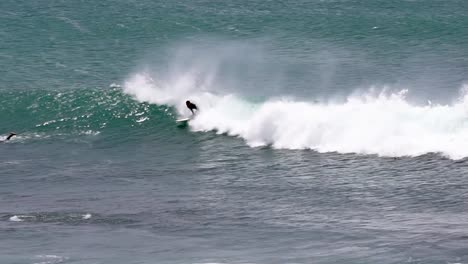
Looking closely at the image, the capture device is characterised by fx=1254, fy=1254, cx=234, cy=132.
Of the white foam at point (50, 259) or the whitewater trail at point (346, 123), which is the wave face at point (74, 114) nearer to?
the whitewater trail at point (346, 123)

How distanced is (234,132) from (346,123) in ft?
24.0

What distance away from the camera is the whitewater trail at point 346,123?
228 ft

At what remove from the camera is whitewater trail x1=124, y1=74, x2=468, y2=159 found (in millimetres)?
69375

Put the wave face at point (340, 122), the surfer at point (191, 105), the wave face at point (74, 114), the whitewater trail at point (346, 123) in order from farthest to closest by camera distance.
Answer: the surfer at point (191, 105)
the wave face at point (74, 114)
the wave face at point (340, 122)
the whitewater trail at point (346, 123)

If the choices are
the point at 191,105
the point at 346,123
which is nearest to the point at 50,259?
the point at 346,123

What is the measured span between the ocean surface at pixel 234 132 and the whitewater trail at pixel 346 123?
144 mm

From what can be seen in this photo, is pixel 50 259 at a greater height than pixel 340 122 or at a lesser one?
lesser

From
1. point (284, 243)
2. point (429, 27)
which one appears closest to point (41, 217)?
point (284, 243)

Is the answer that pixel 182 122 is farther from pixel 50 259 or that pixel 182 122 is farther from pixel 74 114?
pixel 50 259

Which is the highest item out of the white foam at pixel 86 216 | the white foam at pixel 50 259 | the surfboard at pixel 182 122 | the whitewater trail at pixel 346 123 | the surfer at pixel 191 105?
the surfer at pixel 191 105

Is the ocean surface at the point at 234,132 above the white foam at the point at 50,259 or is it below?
above

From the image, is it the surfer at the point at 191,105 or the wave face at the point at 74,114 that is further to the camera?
the surfer at the point at 191,105

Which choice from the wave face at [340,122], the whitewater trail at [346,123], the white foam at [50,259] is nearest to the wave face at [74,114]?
the wave face at [340,122]

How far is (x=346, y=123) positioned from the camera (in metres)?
74.1
